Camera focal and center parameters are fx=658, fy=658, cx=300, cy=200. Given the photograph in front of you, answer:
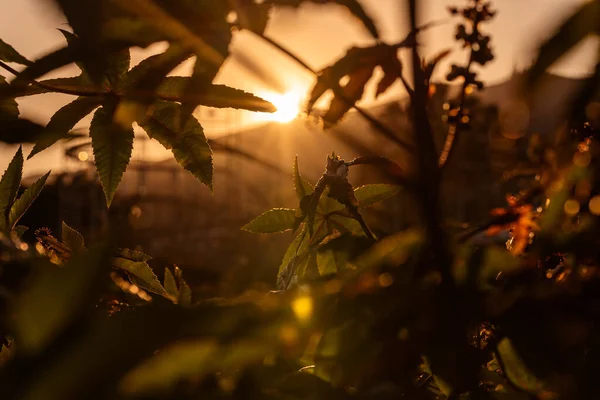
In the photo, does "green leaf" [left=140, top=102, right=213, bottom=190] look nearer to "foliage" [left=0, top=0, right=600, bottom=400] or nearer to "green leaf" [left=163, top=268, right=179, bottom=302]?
"foliage" [left=0, top=0, right=600, bottom=400]

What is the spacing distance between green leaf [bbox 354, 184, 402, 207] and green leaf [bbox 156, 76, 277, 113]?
25 cm

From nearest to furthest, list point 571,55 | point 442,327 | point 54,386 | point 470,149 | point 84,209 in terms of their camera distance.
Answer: point 54,386 < point 571,55 < point 442,327 < point 470,149 < point 84,209

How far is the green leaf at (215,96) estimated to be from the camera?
725 mm

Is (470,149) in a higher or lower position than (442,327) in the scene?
lower

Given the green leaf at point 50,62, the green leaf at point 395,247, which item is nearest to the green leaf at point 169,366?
the green leaf at point 395,247

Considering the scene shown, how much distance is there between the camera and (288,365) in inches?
24.0

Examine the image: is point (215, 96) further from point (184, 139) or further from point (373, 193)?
point (373, 193)

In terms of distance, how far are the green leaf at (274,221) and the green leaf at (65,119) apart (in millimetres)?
291

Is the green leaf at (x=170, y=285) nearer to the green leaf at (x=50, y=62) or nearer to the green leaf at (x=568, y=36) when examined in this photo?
the green leaf at (x=50, y=62)

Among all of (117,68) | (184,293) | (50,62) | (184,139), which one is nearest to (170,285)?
(184,293)

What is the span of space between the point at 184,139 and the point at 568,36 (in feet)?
1.88

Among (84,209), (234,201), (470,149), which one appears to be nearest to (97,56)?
(470,149)

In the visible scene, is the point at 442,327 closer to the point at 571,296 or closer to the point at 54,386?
the point at 571,296

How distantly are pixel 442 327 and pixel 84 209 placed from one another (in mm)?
12697
